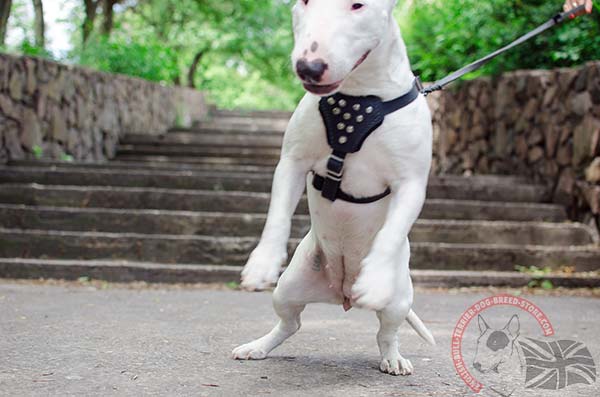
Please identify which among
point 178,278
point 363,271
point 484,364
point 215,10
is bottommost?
point 178,278

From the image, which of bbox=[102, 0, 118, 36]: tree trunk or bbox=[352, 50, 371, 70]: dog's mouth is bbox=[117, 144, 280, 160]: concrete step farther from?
bbox=[352, 50, 371, 70]: dog's mouth

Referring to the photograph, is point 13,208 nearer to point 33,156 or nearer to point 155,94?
point 33,156

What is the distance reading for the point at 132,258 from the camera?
658cm

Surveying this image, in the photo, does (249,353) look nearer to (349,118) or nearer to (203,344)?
(203,344)

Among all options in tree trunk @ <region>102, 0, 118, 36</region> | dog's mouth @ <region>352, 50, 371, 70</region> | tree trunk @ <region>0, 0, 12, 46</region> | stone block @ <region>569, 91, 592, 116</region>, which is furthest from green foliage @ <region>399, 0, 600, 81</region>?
tree trunk @ <region>102, 0, 118, 36</region>

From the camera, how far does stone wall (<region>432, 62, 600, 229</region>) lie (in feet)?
23.9

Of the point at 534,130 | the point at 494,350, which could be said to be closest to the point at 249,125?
the point at 534,130

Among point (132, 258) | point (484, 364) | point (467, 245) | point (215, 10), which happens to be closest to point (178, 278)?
point (132, 258)

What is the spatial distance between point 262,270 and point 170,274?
3.89 meters

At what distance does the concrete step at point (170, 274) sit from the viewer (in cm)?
620

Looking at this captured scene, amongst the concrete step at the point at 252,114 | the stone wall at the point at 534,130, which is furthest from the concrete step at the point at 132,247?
the concrete step at the point at 252,114

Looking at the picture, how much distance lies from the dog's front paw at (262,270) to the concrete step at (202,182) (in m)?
5.39

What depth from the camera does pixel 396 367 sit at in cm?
315

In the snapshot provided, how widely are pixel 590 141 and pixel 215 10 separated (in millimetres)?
15159
